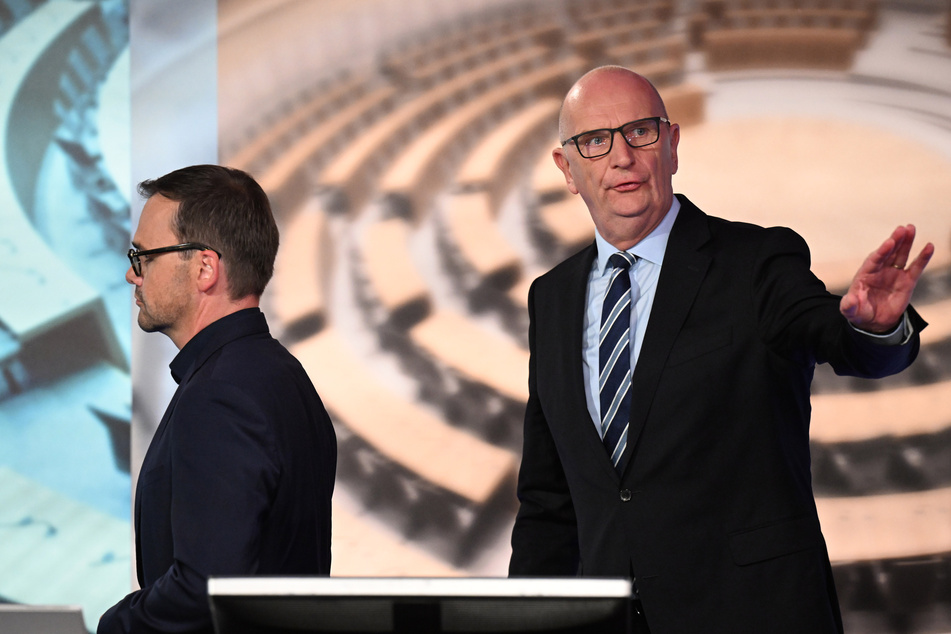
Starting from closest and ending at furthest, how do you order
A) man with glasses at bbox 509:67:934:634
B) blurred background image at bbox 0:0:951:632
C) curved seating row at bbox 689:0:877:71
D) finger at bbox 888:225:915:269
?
finger at bbox 888:225:915:269, man with glasses at bbox 509:67:934:634, blurred background image at bbox 0:0:951:632, curved seating row at bbox 689:0:877:71

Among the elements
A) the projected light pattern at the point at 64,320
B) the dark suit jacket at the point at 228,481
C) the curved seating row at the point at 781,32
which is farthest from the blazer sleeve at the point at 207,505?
the curved seating row at the point at 781,32

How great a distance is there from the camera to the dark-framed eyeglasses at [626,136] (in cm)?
202

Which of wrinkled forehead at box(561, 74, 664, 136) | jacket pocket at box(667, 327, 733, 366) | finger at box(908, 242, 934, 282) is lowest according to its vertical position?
jacket pocket at box(667, 327, 733, 366)

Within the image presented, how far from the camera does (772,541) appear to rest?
68.2 inches

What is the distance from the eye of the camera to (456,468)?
3447 millimetres

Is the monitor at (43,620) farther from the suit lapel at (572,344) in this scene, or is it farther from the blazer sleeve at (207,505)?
the suit lapel at (572,344)

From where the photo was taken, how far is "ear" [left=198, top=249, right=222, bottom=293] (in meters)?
1.82

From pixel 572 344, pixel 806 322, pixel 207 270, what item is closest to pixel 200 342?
pixel 207 270

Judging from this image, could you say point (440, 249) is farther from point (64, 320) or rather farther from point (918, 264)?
point (918, 264)

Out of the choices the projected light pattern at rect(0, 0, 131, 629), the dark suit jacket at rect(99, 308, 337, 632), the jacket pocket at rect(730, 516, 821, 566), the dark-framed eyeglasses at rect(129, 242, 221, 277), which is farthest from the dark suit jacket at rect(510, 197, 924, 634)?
the projected light pattern at rect(0, 0, 131, 629)

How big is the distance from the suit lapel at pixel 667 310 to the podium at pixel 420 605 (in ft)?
2.96

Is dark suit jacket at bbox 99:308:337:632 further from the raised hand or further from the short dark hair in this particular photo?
the raised hand

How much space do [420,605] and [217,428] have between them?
0.76 metres

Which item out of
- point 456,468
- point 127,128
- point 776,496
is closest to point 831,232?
point 456,468
